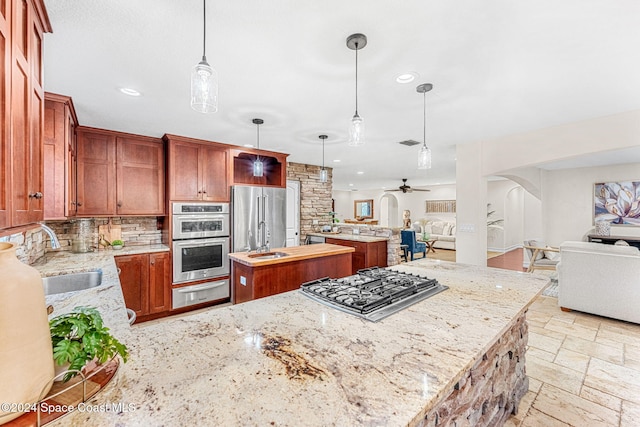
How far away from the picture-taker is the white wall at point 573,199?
5.85 meters

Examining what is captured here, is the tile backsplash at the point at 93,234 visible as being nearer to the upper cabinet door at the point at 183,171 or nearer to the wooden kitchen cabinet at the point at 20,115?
the upper cabinet door at the point at 183,171

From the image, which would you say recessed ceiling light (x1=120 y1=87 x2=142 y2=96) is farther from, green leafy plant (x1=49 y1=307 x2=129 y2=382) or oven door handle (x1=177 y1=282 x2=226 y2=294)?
oven door handle (x1=177 y1=282 x2=226 y2=294)

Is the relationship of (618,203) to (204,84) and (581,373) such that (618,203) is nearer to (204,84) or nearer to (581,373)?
(581,373)

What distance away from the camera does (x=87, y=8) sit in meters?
1.40

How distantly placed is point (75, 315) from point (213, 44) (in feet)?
5.24

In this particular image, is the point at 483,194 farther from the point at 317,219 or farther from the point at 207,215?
the point at 207,215

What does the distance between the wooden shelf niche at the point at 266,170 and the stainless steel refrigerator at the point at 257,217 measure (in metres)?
0.34

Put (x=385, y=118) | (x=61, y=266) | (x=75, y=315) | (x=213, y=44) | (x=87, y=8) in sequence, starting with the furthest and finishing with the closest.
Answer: (x=385, y=118)
(x=61, y=266)
(x=213, y=44)
(x=87, y=8)
(x=75, y=315)

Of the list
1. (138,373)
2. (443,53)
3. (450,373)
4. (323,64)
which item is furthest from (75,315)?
(443,53)

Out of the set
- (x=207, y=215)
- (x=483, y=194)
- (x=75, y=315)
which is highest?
(x=483, y=194)

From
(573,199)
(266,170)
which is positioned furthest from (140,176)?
(573,199)

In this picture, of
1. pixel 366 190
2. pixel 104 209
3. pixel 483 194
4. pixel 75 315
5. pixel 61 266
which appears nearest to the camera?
pixel 75 315

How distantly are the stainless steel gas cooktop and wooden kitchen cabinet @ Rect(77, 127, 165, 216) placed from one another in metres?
3.13

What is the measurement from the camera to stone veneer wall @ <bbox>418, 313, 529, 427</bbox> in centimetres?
115
